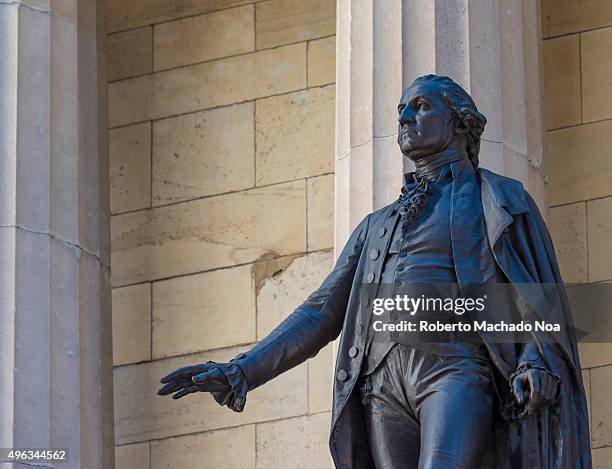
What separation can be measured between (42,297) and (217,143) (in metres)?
4.02

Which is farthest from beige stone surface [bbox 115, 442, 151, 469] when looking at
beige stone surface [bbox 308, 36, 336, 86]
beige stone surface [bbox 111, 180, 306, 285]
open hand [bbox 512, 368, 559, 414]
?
open hand [bbox 512, 368, 559, 414]

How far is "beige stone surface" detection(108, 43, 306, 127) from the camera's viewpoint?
23.5m

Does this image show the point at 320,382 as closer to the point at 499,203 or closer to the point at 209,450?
the point at 209,450

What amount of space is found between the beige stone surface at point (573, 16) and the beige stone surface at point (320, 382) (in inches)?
120

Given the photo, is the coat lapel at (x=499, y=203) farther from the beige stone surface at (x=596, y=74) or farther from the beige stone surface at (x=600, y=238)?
the beige stone surface at (x=596, y=74)

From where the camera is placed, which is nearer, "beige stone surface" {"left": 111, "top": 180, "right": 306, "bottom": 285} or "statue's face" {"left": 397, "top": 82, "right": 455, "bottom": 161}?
"statue's face" {"left": 397, "top": 82, "right": 455, "bottom": 161}

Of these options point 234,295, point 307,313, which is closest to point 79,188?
point 234,295

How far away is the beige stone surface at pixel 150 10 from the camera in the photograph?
24094 millimetres

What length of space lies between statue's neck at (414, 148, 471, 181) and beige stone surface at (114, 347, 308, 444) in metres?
6.91

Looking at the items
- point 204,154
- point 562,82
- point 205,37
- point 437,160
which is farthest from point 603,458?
point 437,160

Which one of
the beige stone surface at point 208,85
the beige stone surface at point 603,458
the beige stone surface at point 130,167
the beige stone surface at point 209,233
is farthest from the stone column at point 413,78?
the beige stone surface at point 130,167

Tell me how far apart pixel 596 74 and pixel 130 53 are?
433 centimetres

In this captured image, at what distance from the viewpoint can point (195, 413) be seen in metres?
22.7

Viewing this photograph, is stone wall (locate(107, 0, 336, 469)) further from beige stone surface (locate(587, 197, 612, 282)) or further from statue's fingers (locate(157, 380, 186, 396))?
statue's fingers (locate(157, 380, 186, 396))
